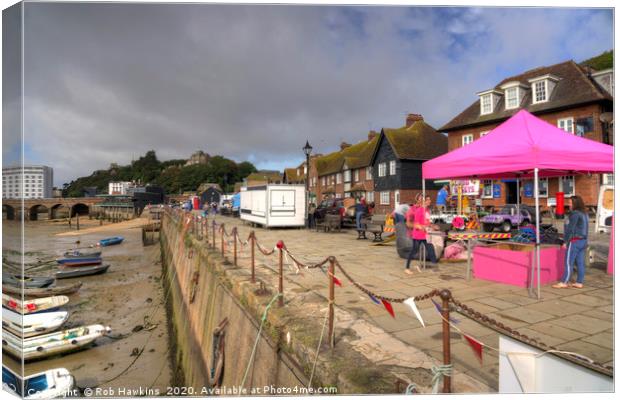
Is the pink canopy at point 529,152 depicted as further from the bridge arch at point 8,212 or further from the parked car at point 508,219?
the parked car at point 508,219

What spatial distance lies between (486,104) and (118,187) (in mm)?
88111

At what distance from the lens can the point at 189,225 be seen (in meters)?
16.7

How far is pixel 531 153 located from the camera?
5801 millimetres

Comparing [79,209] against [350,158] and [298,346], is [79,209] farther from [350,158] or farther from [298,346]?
[298,346]

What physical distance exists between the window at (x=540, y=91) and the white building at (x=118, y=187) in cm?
8453

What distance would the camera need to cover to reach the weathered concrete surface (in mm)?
3008

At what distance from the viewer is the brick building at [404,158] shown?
119 feet

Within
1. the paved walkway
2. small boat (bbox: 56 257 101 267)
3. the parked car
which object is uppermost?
the parked car

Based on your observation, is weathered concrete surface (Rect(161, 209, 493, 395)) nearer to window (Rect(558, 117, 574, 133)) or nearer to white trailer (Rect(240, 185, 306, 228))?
→ white trailer (Rect(240, 185, 306, 228))

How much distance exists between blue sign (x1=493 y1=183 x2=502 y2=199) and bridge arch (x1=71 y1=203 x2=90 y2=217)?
92913mm

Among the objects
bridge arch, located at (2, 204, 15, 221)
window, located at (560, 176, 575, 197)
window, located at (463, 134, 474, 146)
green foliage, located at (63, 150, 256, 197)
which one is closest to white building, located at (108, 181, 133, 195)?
green foliage, located at (63, 150, 256, 197)

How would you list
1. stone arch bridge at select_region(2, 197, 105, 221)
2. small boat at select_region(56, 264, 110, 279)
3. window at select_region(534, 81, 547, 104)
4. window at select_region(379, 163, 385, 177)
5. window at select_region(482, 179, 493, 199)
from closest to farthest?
small boat at select_region(56, 264, 110, 279) → window at select_region(534, 81, 547, 104) → window at select_region(482, 179, 493, 199) → window at select_region(379, 163, 385, 177) → stone arch bridge at select_region(2, 197, 105, 221)

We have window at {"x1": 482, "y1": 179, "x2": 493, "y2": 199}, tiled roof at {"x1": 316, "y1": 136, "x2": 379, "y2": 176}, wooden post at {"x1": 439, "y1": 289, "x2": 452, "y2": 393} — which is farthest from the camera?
tiled roof at {"x1": 316, "y1": 136, "x2": 379, "y2": 176}

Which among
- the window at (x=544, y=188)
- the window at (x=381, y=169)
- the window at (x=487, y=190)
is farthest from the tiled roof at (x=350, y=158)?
the window at (x=544, y=188)
